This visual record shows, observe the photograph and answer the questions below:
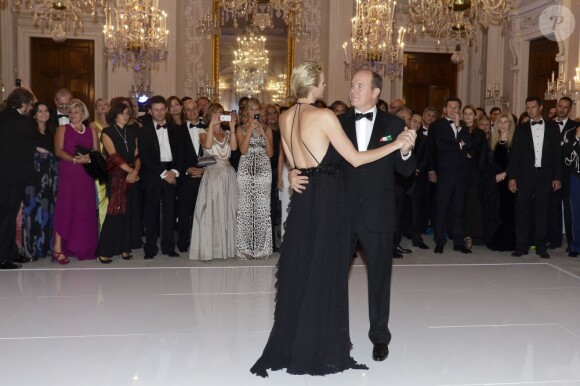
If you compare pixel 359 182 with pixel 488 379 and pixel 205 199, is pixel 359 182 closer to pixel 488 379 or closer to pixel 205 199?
pixel 488 379

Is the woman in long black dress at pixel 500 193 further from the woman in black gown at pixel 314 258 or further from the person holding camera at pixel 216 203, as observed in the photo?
the woman in black gown at pixel 314 258

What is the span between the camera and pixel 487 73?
1347cm

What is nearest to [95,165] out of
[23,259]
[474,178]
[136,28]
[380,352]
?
[23,259]

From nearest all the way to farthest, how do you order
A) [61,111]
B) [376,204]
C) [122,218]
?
[376,204] → [122,218] → [61,111]

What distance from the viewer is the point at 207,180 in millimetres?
7352

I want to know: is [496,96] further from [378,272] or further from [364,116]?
[378,272]

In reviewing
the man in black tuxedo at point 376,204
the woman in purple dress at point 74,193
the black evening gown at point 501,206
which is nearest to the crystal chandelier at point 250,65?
the black evening gown at point 501,206

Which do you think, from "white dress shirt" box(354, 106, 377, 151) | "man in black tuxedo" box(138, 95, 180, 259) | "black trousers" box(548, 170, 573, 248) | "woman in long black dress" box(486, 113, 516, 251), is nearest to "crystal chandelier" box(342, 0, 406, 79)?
"woman in long black dress" box(486, 113, 516, 251)

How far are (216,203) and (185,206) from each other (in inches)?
21.8

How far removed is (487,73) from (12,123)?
9.70 meters

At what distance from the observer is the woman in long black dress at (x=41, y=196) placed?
712cm

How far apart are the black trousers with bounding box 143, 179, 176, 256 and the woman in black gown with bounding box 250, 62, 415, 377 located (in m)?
3.71

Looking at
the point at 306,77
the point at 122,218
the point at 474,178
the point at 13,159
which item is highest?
the point at 306,77

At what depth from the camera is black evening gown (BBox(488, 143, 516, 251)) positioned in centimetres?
822
